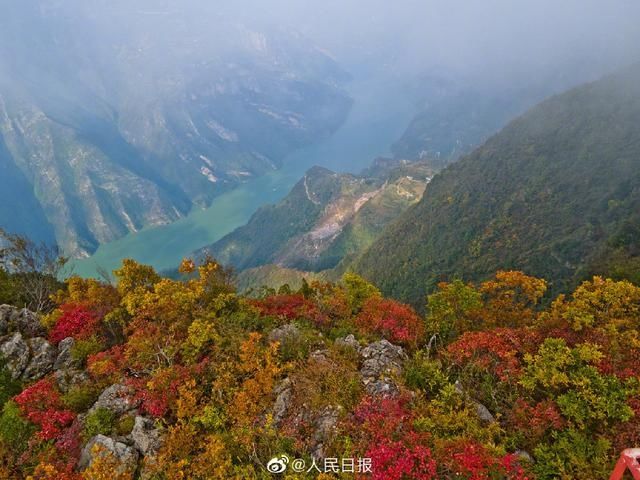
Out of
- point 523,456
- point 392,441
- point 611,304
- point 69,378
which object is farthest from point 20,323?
point 611,304

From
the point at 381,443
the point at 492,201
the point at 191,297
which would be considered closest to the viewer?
the point at 381,443

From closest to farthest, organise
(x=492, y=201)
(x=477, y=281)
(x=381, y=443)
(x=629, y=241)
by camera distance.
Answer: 1. (x=381, y=443)
2. (x=629, y=241)
3. (x=477, y=281)
4. (x=492, y=201)

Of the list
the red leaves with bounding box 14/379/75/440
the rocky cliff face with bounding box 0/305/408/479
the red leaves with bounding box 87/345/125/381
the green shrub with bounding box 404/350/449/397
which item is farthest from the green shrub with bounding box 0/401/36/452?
the green shrub with bounding box 404/350/449/397

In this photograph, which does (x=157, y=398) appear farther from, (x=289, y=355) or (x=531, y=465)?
(x=531, y=465)

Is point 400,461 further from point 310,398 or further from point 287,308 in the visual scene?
point 287,308

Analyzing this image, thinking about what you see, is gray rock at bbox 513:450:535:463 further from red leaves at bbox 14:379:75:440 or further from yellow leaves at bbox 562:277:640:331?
red leaves at bbox 14:379:75:440

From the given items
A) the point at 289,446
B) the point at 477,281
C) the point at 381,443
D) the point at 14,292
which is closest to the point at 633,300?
the point at 381,443

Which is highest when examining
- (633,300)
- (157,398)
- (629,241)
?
(629,241)
